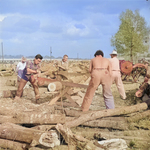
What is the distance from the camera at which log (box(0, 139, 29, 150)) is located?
395 cm

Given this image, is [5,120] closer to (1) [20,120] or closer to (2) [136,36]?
(1) [20,120]

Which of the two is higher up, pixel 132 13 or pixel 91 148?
pixel 132 13

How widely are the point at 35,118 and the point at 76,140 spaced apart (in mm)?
1161

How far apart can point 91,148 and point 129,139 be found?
102 centimetres

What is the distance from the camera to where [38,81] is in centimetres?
669

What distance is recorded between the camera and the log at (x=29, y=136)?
3727 millimetres

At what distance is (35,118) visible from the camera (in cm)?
456

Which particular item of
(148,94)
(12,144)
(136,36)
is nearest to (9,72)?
(136,36)

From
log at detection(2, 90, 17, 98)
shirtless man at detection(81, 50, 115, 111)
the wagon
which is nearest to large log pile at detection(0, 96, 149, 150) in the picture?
shirtless man at detection(81, 50, 115, 111)

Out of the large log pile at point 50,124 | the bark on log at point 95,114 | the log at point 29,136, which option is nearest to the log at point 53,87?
the large log pile at point 50,124

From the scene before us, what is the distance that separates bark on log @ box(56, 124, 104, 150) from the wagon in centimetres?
715

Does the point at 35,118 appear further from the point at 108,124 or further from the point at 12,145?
the point at 108,124

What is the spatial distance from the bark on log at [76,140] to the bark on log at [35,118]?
1.90 feet

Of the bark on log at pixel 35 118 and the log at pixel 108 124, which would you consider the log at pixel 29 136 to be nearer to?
the bark on log at pixel 35 118
